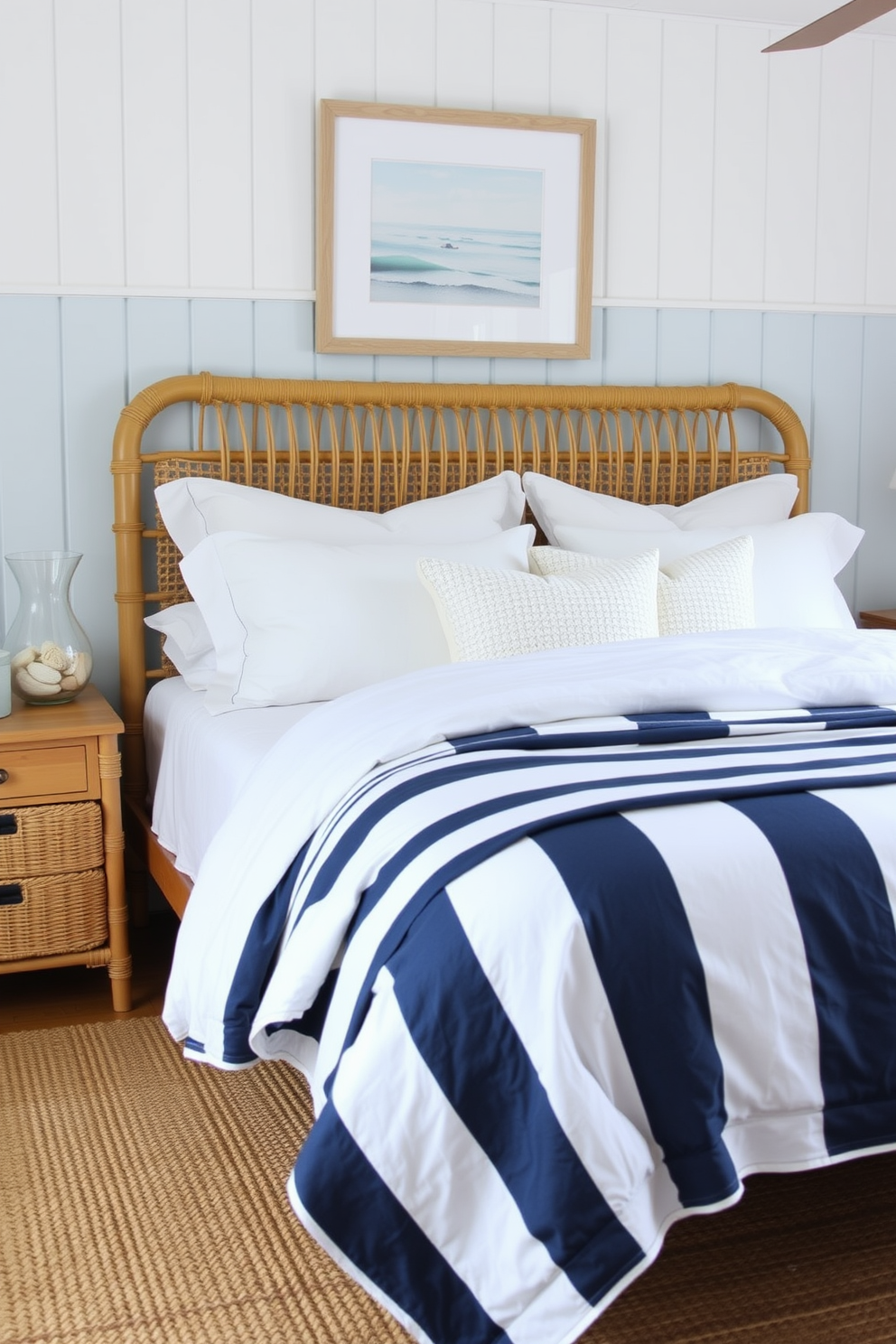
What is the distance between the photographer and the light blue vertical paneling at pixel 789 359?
12.2ft

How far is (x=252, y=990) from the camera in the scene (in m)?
1.86

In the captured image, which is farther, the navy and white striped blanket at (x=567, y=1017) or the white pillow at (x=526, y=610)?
the white pillow at (x=526, y=610)

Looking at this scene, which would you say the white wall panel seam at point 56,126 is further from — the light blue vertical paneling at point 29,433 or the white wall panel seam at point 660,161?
the white wall panel seam at point 660,161

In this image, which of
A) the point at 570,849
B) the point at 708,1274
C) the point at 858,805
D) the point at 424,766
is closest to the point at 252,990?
the point at 424,766

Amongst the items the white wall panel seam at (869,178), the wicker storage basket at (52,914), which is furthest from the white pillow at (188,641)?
the white wall panel seam at (869,178)

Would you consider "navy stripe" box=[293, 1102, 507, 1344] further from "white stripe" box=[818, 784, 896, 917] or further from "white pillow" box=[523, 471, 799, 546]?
"white pillow" box=[523, 471, 799, 546]

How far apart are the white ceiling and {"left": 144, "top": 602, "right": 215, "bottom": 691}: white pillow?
6.32 feet

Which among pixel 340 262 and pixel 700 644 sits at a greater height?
pixel 340 262

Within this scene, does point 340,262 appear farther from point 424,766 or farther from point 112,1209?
point 112,1209

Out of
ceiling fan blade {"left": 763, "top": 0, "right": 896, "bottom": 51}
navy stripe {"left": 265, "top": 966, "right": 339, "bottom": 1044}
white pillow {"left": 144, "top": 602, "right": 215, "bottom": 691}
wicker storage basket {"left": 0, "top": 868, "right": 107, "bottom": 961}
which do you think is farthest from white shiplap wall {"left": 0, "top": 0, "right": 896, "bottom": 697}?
navy stripe {"left": 265, "top": 966, "right": 339, "bottom": 1044}

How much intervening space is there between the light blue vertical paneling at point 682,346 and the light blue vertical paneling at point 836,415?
1.24 ft

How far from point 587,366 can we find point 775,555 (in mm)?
842

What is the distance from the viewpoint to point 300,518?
2.98m

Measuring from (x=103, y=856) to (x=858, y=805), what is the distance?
5.44 feet
